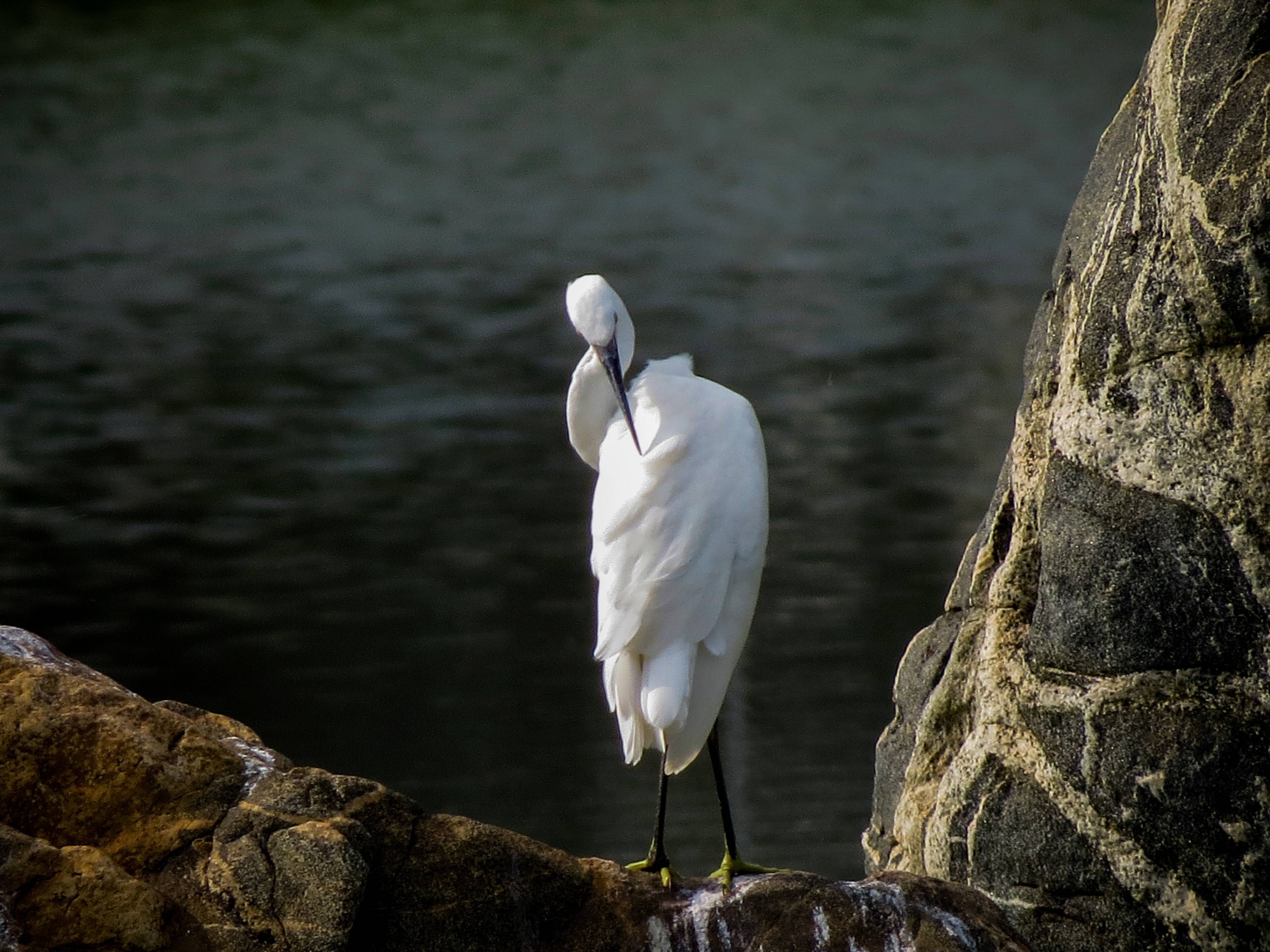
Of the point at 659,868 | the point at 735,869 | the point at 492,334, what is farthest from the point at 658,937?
the point at 492,334

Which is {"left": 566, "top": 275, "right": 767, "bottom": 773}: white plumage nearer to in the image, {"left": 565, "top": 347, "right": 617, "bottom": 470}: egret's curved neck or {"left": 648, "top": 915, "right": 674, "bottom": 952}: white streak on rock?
{"left": 565, "top": 347, "right": 617, "bottom": 470}: egret's curved neck

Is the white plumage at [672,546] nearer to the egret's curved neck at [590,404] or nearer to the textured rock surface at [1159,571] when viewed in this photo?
the egret's curved neck at [590,404]

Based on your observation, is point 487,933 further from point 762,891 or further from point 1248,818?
point 1248,818

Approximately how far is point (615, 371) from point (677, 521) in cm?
50

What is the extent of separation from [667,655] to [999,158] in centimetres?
1595

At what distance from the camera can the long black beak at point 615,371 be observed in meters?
4.06

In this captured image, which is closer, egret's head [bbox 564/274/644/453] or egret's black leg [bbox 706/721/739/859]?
egret's black leg [bbox 706/721/739/859]

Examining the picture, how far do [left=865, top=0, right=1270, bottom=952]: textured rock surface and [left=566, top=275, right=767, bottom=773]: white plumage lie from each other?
0.73 meters

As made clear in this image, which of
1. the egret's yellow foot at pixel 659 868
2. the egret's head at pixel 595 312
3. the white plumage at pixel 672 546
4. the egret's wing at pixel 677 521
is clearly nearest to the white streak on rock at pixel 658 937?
the egret's yellow foot at pixel 659 868

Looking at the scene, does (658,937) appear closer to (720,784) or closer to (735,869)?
(735,869)

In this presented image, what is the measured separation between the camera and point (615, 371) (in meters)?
4.12

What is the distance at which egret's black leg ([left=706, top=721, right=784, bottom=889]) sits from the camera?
3752 millimetres

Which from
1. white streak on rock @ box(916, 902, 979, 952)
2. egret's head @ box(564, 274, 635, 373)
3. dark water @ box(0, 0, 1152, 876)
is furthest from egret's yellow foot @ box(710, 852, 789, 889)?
dark water @ box(0, 0, 1152, 876)

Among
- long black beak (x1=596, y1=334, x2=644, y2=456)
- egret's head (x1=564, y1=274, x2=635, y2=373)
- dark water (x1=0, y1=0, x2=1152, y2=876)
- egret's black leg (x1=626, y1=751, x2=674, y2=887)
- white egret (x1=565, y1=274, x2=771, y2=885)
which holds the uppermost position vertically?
egret's head (x1=564, y1=274, x2=635, y2=373)
